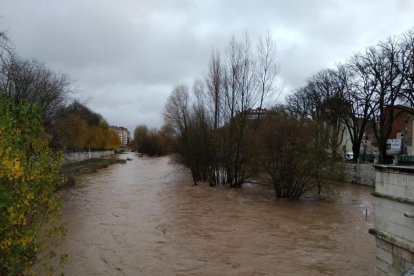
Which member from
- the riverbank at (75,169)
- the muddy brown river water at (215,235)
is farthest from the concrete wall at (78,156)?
the muddy brown river water at (215,235)

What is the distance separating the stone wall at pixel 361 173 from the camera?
33.9 meters

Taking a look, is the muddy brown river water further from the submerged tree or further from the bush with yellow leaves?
the bush with yellow leaves

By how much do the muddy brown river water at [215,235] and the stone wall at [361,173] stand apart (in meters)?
9.91

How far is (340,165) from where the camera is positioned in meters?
23.4

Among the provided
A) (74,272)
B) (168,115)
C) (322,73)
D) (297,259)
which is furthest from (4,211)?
(322,73)

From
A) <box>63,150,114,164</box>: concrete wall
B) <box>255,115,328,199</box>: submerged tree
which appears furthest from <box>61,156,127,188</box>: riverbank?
<box>255,115,328,199</box>: submerged tree

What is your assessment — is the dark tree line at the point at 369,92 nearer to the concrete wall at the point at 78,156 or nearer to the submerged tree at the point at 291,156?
the submerged tree at the point at 291,156

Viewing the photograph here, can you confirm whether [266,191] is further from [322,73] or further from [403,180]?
[322,73]

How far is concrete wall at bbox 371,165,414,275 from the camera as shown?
23.9 ft

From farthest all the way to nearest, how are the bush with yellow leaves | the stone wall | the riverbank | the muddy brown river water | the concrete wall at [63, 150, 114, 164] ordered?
the concrete wall at [63, 150, 114, 164], the stone wall, the riverbank, the muddy brown river water, the bush with yellow leaves

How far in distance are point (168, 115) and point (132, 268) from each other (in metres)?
31.3

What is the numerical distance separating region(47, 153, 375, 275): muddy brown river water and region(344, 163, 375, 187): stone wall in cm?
991

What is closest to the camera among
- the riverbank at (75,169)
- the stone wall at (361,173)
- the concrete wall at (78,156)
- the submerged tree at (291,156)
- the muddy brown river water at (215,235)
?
the muddy brown river water at (215,235)

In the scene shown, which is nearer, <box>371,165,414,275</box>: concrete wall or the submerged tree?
<box>371,165,414,275</box>: concrete wall
